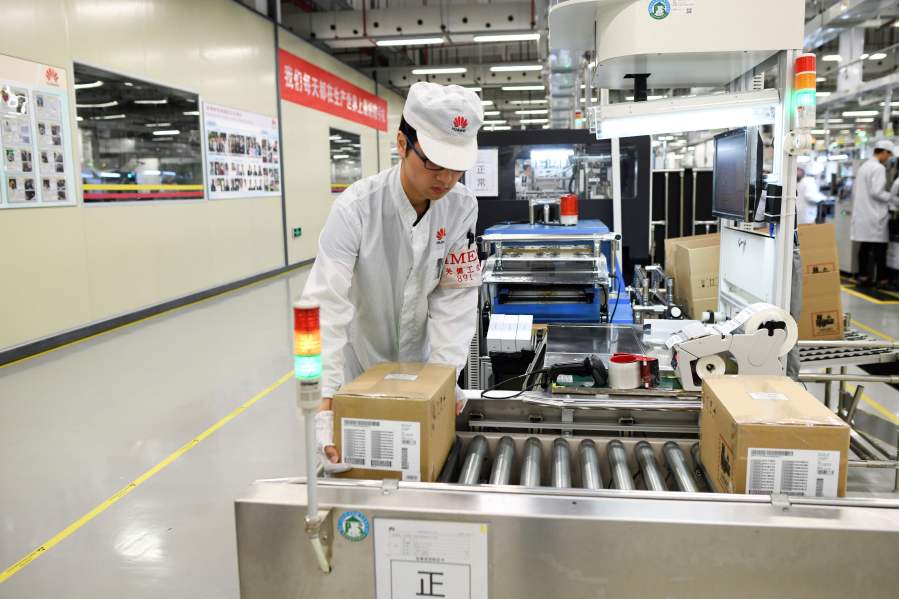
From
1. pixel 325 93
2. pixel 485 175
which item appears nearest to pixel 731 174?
pixel 485 175

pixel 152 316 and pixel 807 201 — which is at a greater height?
pixel 807 201

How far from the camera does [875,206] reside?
7176mm

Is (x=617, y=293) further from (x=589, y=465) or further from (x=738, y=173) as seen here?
(x=589, y=465)

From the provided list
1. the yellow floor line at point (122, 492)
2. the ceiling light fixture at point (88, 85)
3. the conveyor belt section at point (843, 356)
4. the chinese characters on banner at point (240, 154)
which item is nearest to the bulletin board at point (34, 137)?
the ceiling light fixture at point (88, 85)

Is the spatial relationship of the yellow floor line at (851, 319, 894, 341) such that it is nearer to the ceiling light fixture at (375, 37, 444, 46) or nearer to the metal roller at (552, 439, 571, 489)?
the metal roller at (552, 439, 571, 489)

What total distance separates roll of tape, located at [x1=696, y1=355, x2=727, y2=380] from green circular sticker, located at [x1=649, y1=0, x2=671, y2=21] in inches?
43.3

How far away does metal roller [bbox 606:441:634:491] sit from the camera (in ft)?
3.95

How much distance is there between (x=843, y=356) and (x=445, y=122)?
1977 mm

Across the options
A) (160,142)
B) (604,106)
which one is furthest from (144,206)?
(604,106)

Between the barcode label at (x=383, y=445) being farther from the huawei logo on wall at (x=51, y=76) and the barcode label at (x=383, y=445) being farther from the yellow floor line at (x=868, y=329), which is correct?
the yellow floor line at (x=868, y=329)

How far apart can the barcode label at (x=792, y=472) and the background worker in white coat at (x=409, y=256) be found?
710mm

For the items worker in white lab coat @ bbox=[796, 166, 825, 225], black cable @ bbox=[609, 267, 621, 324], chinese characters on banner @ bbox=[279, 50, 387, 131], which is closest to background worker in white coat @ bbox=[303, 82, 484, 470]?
black cable @ bbox=[609, 267, 621, 324]

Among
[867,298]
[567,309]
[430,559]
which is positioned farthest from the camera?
[867,298]

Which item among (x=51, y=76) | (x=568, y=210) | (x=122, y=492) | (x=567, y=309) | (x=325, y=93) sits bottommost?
(x=122, y=492)
